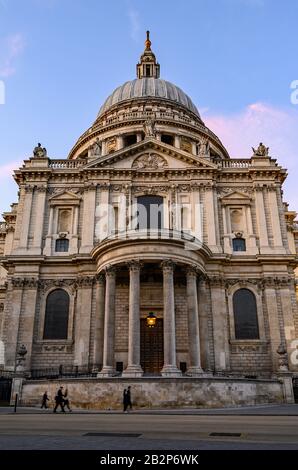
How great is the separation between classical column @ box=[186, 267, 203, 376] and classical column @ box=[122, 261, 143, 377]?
361 centimetres

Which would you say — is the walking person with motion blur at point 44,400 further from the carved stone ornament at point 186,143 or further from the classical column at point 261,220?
the carved stone ornament at point 186,143

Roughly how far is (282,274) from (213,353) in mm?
8395

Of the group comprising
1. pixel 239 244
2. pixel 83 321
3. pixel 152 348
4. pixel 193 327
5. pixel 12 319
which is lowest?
pixel 152 348

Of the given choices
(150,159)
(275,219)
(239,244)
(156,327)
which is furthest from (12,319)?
(275,219)

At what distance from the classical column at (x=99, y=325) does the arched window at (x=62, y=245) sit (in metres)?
5.58

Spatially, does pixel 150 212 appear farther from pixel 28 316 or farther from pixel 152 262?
pixel 28 316

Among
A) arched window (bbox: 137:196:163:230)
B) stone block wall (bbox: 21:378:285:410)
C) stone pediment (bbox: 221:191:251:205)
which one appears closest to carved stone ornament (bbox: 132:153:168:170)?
arched window (bbox: 137:196:163:230)

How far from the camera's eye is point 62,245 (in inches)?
1399

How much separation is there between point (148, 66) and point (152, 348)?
171ft

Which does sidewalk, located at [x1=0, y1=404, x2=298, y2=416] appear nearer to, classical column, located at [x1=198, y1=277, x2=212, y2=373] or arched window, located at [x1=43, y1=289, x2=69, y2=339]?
classical column, located at [x1=198, y1=277, x2=212, y2=373]

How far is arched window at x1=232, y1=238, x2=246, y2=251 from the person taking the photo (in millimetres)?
35219

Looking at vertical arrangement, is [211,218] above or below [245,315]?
above

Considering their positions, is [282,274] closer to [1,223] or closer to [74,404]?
[74,404]

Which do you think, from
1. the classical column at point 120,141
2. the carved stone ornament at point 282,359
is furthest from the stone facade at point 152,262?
the classical column at point 120,141
